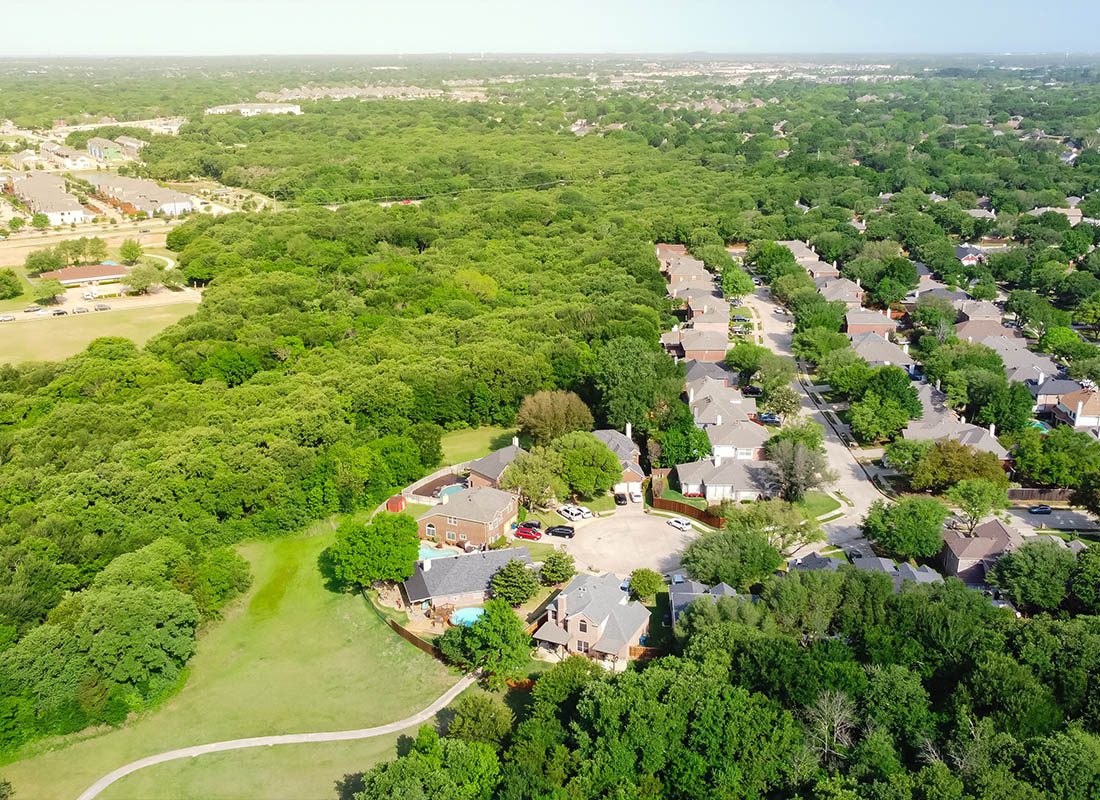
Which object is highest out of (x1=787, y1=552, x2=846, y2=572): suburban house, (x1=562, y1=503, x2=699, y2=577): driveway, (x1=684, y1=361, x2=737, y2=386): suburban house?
(x1=787, y1=552, x2=846, y2=572): suburban house

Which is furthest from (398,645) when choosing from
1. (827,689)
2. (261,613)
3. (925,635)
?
(925,635)

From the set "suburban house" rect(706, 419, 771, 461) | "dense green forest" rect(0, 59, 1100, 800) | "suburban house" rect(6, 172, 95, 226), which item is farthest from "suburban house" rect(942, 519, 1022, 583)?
"suburban house" rect(6, 172, 95, 226)

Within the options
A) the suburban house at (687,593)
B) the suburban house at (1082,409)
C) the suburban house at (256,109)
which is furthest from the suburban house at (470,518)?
the suburban house at (256,109)

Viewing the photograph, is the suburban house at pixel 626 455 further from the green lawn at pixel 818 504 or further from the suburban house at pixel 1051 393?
the suburban house at pixel 1051 393

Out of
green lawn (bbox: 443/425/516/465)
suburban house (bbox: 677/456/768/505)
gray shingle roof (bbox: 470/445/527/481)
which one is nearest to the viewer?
suburban house (bbox: 677/456/768/505)

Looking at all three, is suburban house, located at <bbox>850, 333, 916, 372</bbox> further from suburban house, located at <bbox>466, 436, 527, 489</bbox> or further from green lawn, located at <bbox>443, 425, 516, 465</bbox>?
suburban house, located at <bbox>466, 436, 527, 489</bbox>

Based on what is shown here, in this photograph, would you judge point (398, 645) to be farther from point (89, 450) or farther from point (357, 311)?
point (357, 311)

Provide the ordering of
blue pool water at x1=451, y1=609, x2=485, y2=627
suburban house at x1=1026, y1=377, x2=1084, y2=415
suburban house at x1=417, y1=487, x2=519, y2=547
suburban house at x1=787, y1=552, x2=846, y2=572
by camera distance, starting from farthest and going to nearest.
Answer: suburban house at x1=1026, y1=377, x2=1084, y2=415, suburban house at x1=417, y1=487, x2=519, y2=547, suburban house at x1=787, y1=552, x2=846, y2=572, blue pool water at x1=451, y1=609, x2=485, y2=627
